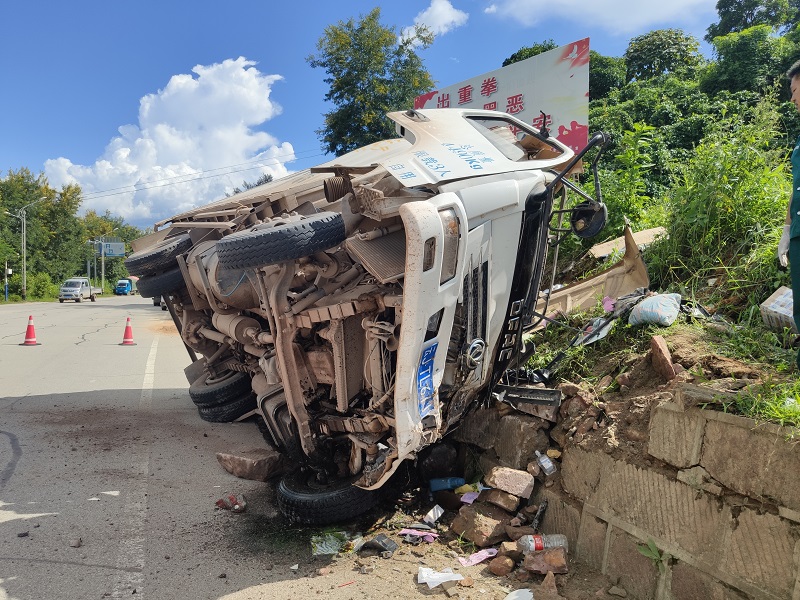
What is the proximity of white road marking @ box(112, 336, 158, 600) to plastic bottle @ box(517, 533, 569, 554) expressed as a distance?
2.00 metres

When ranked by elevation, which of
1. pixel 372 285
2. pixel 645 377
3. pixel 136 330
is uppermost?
pixel 372 285

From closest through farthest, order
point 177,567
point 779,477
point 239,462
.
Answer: point 779,477 < point 177,567 < point 239,462

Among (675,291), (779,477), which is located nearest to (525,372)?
(675,291)

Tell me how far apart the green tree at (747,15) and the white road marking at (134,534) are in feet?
111

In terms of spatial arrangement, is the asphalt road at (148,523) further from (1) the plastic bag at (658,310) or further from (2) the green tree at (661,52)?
(2) the green tree at (661,52)

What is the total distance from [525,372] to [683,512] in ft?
5.17

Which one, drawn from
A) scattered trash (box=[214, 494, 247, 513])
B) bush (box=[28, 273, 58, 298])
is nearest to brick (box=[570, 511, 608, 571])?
scattered trash (box=[214, 494, 247, 513])

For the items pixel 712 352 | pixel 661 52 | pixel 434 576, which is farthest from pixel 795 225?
pixel 661 52

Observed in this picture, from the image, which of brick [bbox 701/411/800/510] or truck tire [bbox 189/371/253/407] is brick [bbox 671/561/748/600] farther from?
truck tire [bbox 189/371/253/407]

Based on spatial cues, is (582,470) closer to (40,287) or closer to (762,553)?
(762,553)

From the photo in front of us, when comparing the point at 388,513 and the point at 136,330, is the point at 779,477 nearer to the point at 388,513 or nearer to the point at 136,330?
the point at 388,513

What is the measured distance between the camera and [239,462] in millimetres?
4520

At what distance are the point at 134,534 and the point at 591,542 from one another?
8.89 ft

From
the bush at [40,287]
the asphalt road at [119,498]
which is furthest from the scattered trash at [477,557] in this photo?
the bush at [40,287]
